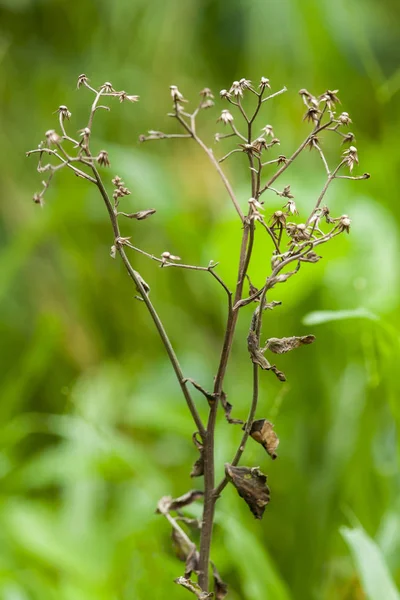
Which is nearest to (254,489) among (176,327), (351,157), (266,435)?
(266,435)

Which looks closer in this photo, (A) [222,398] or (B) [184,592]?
(A) [222,398]

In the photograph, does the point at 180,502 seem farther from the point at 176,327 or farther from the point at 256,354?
the point at 176,327

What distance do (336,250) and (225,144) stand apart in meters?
0.66

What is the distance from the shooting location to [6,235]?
1.46 m

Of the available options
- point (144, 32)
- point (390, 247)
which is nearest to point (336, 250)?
point (390, 247)

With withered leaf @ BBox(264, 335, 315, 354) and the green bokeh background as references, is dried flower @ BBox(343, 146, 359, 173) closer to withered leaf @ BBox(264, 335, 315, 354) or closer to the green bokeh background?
withered leaf @ BBox(264, 335, 315, 354)

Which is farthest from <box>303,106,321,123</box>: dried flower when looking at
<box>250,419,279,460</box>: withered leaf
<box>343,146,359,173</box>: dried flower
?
<box>250,419,279,460</box>: withered leaf

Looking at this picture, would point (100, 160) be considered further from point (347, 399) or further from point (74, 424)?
point (74, 424)

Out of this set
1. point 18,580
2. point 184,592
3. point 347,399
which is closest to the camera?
point 184,592

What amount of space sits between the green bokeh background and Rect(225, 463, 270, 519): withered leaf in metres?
0.18

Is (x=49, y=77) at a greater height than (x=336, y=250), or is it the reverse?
(x=49, y=77)

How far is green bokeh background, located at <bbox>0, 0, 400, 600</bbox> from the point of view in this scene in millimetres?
689

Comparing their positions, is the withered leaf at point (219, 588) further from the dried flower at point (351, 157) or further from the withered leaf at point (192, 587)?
the dried flower at point (351, 157)

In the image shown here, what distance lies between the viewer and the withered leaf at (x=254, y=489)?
335 mm
